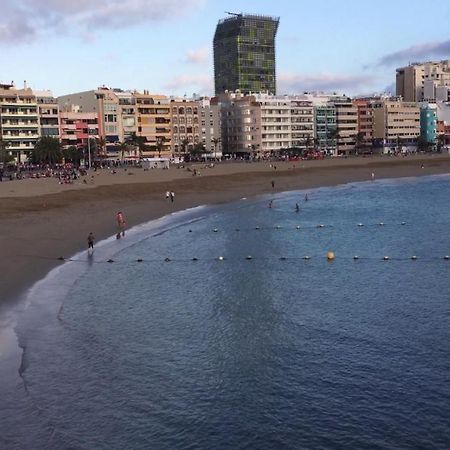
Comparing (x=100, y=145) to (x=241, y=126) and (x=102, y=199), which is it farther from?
(x=102, y=199)

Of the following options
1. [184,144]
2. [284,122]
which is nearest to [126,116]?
[184,144]

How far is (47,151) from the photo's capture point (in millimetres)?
131625

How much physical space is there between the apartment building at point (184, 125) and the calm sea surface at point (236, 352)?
5023 inches

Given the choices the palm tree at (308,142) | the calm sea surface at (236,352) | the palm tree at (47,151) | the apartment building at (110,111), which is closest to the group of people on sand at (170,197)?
the calm sea surface at (236,352)

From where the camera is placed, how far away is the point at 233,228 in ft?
188

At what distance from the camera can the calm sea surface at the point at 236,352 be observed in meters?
17.3

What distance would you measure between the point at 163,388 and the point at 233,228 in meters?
37.6

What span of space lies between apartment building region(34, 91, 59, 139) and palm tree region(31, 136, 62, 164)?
8.60 m

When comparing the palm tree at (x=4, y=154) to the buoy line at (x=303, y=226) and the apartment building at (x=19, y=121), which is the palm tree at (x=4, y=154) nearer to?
the apartment building at (x=19, y=121)

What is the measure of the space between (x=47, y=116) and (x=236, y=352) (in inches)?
5143

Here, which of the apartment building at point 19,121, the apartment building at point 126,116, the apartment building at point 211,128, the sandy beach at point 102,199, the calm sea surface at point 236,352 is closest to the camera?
the calm sea surface at point 236,352

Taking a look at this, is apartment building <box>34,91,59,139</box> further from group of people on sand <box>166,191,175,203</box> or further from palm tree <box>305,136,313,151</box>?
palm tree <box>305,136,313,151</box>

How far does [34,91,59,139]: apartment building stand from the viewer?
144m

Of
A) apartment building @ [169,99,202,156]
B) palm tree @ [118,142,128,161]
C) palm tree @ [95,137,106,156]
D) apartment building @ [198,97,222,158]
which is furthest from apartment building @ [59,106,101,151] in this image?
→ apartment building @ [198,97,222,158]
